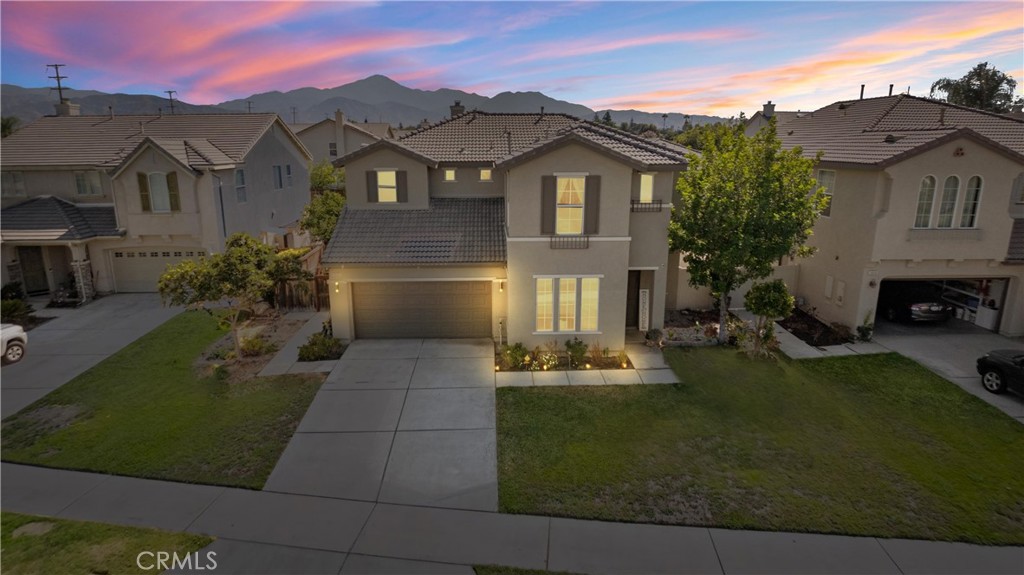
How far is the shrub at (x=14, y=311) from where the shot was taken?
18859mm

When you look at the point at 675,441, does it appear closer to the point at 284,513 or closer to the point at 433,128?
the point at 284,513

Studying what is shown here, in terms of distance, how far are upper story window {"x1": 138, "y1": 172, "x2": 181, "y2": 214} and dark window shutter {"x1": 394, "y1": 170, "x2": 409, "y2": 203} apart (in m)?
9.94

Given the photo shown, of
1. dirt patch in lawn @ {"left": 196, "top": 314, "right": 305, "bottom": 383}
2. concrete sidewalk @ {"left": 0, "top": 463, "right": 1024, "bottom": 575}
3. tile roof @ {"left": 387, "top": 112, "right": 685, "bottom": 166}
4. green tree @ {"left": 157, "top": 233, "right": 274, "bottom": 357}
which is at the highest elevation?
tile roof @ {"left": 387, "top": 112, "right": 685, "bottom": 166}

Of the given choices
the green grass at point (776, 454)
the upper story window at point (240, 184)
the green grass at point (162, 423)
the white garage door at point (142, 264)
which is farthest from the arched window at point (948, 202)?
the white garage door at point (142, 264)

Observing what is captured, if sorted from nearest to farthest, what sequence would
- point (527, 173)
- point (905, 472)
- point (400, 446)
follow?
point (905, 472) < point (400, 446) < point (527, 173)

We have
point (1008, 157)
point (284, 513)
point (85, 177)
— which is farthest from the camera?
point (85, 177)

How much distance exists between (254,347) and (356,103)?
577 feet

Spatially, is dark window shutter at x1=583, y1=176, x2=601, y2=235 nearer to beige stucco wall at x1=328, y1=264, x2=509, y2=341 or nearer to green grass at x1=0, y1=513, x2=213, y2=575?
beige stucco wall at x1=328, y1=264, x2=509, y2=341

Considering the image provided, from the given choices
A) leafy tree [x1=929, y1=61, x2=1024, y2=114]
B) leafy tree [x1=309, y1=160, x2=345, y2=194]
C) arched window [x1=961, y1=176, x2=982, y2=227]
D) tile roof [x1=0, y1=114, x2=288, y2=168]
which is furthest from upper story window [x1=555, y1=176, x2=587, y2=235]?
leafy tree [x1=929, y1=61, x2=1024, y2=114]

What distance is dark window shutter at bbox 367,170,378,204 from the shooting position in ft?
60.7

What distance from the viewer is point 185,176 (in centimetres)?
2164

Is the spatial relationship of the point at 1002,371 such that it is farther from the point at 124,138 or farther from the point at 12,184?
the point at 12,184

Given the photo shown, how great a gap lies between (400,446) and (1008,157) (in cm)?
1933

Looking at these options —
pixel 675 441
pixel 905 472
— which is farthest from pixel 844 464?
pixel 675 441
